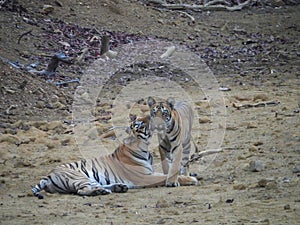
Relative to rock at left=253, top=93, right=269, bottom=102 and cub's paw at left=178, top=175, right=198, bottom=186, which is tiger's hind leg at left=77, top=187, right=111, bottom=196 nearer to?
cub's paw at left=178, top=175, right=198, bottom=186

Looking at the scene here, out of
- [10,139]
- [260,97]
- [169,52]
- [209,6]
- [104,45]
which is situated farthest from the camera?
[209,6]

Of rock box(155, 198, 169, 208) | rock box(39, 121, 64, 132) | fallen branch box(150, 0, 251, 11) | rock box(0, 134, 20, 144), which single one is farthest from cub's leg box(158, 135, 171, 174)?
fallen branch box(150, 0, 251, 11)

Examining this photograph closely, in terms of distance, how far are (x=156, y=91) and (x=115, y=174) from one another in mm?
5796

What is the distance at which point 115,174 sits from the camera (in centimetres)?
819

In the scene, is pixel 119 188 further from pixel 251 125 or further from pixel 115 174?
pixel 251 125

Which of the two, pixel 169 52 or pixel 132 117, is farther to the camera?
pixel 169 52

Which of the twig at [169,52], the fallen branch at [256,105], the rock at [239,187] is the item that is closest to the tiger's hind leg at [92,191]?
the rock at [239,187]

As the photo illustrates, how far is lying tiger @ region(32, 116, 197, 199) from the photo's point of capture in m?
7.84

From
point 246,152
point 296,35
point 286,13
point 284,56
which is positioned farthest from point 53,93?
point 286,13

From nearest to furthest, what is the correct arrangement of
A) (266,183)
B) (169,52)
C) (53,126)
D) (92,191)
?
(266,183) → (92,191) → (53,126) → (169,52)

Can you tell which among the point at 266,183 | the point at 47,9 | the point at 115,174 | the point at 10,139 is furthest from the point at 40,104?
the point at 47,9

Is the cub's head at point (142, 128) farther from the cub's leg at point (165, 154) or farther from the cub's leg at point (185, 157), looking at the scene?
the cub's leg at point (185, 157)

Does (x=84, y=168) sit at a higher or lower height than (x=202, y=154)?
lower

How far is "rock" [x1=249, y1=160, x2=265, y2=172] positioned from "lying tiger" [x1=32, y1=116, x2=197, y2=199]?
62 centimetres
